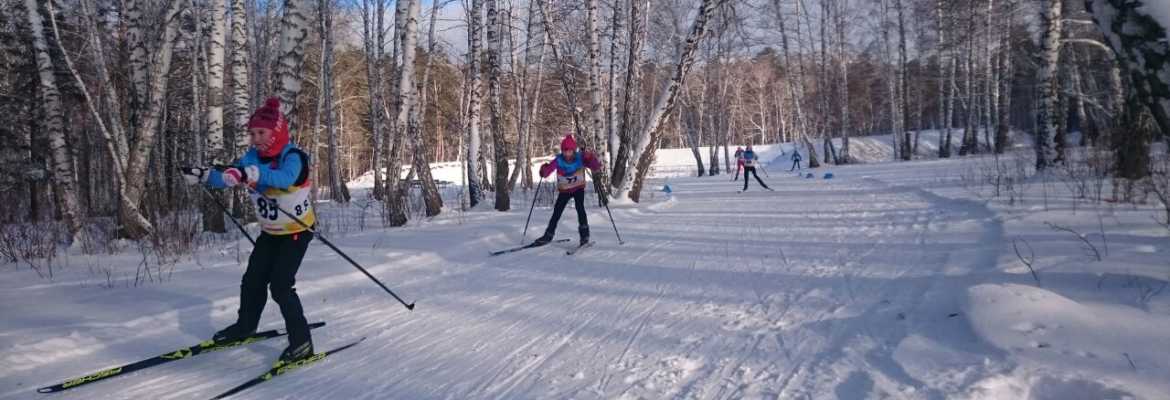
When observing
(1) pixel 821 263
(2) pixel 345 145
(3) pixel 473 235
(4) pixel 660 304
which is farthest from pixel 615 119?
(2) pixel 345 145

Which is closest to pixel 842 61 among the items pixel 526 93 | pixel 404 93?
pixel 526 93

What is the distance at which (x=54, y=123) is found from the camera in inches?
394

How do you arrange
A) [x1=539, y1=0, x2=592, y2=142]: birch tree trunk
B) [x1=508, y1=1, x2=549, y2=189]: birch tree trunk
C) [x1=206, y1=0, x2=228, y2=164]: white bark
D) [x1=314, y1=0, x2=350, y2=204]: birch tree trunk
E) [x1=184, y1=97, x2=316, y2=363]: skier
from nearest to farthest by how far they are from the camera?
[x1=184, y1=97, x2=316, y2=363]: skier < [x1=206, y1=0, x2=228, y2=164]: white bark < [x1=539, y1=0, x2=592, y2=142]: birch tree trunk < [x1=314, y1=0, x2=350, y2=204]: birch tree trunk < [x1=508, y1=1, x2=549, y2=189]: birch tree trunk

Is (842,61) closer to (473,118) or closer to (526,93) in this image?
(526,93)

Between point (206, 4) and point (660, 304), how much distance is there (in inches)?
783

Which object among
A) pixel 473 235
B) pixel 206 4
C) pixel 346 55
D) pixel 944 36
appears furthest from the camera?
pixel 346 55

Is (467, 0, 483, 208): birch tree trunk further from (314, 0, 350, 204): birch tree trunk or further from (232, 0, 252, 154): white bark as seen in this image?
(314, 0, 350, 204): birch tree trunk

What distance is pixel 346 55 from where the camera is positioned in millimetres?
36906

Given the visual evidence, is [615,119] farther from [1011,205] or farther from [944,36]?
[944,36]

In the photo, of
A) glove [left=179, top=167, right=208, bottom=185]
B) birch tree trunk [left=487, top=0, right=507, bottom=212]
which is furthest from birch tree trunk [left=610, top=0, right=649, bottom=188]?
glove [left=179, top=167, right=208, bottom=185]

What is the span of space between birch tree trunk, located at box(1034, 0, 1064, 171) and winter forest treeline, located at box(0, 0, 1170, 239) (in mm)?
51

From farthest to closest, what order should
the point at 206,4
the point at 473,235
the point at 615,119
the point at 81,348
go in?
the point at 206,4, the point at 615,119, the point at 473,235, the point at 81,348

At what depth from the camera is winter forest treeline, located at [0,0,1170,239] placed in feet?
32.1

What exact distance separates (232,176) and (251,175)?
110 millimetres
